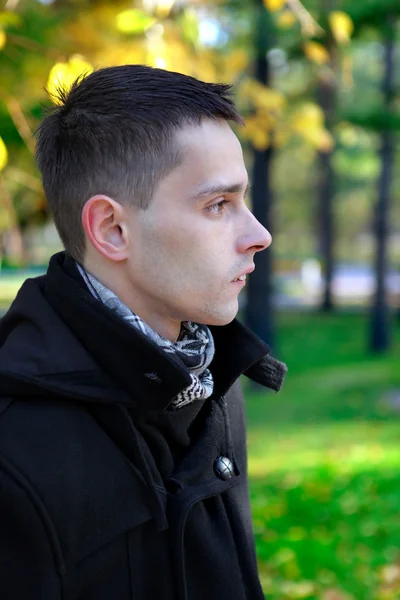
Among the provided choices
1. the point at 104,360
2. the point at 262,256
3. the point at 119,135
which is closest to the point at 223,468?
the point at 104,360

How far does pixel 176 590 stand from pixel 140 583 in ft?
0.25

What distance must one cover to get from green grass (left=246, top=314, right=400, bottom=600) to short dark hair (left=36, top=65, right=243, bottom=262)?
3476 millimetres

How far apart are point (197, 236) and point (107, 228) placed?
0.17m

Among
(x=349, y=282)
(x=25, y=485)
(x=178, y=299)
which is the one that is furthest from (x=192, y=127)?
(x=349, y=282)

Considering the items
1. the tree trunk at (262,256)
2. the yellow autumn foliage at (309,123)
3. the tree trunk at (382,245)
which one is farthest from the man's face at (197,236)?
the tree trunk at (382,245)

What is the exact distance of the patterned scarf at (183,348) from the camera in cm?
156

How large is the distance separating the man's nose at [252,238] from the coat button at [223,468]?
0.46 meters

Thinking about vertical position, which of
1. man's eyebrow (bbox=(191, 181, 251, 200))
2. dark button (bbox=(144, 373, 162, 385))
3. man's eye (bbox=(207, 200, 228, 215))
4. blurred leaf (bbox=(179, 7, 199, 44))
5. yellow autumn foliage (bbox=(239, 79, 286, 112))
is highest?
blurred leaf (bbox=(179, 7, 199, 44))

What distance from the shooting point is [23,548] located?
4.56 ft

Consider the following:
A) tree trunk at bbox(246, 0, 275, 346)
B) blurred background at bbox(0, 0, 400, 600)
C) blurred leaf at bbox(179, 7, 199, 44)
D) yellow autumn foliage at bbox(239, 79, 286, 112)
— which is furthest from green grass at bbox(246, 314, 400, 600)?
blurred leaf at bbox(179, 7, 199, 44)

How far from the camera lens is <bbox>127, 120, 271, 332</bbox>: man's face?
5.00 feet

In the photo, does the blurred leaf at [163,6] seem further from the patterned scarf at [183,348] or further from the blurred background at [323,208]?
the patterned scarf at [183,348]

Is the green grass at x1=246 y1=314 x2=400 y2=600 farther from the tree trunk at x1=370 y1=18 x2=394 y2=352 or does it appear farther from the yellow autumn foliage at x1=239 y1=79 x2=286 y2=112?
the tree trunk at x1=370 y1=18 x2=394 y2=352

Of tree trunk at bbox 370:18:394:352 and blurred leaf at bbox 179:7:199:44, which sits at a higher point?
blurred leaf at bbox 179:7:199:44
